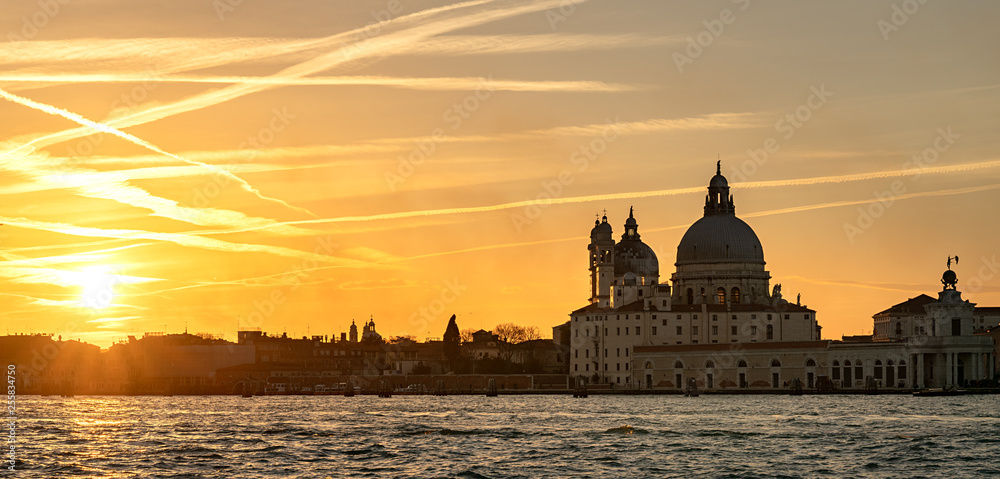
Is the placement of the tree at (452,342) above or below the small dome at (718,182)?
below

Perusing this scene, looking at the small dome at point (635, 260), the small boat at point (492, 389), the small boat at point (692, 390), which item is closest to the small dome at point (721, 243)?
the small dome at point (635, 260)

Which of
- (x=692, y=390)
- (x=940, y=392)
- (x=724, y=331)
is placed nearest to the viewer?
(x=940, y=392)

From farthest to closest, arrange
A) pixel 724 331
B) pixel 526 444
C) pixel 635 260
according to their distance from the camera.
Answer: pixel 635 260 < pixel 724 331 < pixel 526 444

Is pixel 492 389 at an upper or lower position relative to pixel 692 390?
lower

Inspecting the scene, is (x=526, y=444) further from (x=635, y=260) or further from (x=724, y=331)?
(x=635, y=260)

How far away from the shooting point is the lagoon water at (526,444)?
40.4m

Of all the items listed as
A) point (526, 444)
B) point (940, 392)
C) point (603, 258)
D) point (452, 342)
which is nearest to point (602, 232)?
point (603, 258)

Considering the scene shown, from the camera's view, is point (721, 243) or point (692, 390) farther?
point (721, 243)

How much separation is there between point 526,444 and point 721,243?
270 feet

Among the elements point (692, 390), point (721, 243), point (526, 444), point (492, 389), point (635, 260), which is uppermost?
point (721, 243)

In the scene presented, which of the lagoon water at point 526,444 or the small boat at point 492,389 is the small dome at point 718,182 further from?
the lagoon water at point 526,444

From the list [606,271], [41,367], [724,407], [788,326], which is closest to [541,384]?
[606,271]

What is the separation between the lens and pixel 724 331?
126 m

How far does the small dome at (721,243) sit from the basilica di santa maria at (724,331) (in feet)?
0.30
